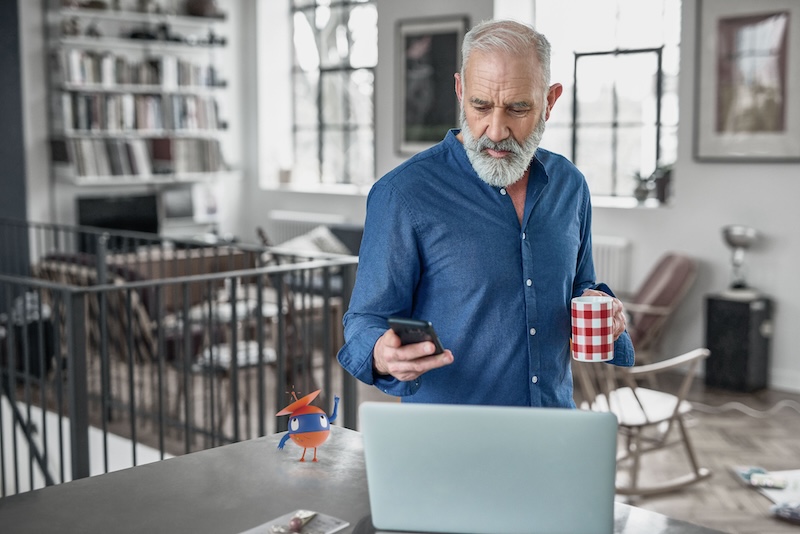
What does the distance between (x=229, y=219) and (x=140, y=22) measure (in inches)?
80.5

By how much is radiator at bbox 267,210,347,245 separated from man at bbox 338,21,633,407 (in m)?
6.95

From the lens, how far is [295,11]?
9.51 m

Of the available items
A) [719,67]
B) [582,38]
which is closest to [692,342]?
[719,67]

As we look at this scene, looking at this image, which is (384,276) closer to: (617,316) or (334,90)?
(617,316)

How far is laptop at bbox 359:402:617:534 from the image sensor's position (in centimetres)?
131

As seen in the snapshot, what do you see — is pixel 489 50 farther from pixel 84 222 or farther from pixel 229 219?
pixel 229 219

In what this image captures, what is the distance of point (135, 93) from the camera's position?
8688 millimetres

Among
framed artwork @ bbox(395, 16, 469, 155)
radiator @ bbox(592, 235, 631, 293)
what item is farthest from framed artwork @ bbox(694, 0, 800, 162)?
framed artwork @ bbox(395, 16, 469, 155)

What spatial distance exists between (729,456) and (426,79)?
4274mm

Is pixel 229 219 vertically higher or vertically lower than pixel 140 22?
lower

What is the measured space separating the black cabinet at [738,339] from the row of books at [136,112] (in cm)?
507

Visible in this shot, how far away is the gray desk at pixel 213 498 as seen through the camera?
4.89 ft

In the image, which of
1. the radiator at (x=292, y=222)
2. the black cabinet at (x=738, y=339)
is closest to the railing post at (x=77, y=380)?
the black cabinet at (x=738, y=339)

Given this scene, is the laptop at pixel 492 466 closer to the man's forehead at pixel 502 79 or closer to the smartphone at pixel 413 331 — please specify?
the smartphone at pixel 413 331
